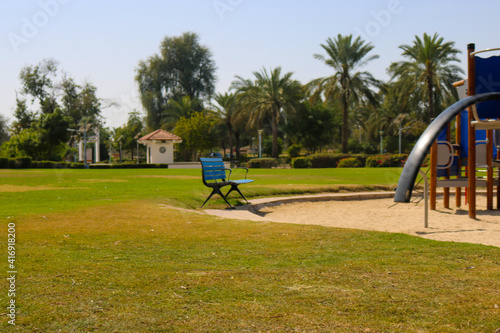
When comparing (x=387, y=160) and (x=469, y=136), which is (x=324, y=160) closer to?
(x=387, y=160)

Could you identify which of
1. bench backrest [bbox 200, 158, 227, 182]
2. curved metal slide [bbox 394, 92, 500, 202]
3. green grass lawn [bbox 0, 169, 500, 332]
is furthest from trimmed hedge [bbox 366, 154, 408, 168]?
green grass lawn [bbox 0, 169, 500, 332]

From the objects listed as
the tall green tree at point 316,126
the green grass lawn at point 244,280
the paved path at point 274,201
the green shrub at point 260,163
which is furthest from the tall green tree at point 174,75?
the green grass lawn at point 244,280

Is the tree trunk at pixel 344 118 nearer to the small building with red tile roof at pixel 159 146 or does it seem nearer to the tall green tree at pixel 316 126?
the tall green tree at pixel 316 126

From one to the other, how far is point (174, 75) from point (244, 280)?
73.4m

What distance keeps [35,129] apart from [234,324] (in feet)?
194

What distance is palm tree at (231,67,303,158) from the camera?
48.2 metres

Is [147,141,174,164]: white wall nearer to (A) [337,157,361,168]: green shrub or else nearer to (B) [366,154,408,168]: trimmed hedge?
(A) [337,157,361,168]: green shrub

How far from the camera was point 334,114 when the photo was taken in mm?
62562

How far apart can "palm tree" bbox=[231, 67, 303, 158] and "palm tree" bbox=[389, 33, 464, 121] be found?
34.8 feet

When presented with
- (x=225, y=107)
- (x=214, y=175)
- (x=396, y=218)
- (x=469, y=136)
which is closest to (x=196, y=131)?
(x=225, y=107)

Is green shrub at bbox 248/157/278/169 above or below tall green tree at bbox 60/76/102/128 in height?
below

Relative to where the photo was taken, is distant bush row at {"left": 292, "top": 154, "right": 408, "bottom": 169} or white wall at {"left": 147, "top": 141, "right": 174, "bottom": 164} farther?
white wall at {"left": 147, "top": 141, "right": 174, "bottom": 164}

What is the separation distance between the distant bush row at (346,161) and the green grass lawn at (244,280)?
34718mm

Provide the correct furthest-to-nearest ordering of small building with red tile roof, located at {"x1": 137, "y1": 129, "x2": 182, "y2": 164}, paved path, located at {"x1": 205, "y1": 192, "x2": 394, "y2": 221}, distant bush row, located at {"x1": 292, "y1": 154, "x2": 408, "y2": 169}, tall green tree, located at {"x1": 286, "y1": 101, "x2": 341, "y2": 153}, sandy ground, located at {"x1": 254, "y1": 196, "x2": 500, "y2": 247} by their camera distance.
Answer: tall green tree, located at {"x1": 286, "y1": 101, "x2": 341, "y2": 153} < small building with red tile roof, located at {"x1": 137, "y1": 129, "x2": 182, "y2": 164} < distant bush row, located at {"x1": 292, "y1": 154, "x2": 408, "y2": 169} < paved path, located at {"x1": 205, "y1": 192, "x2": 394, "y2": 221} < sandy ground, located at {"x1": 254, "y1": 196, "x2": 500, "y2": 247}
